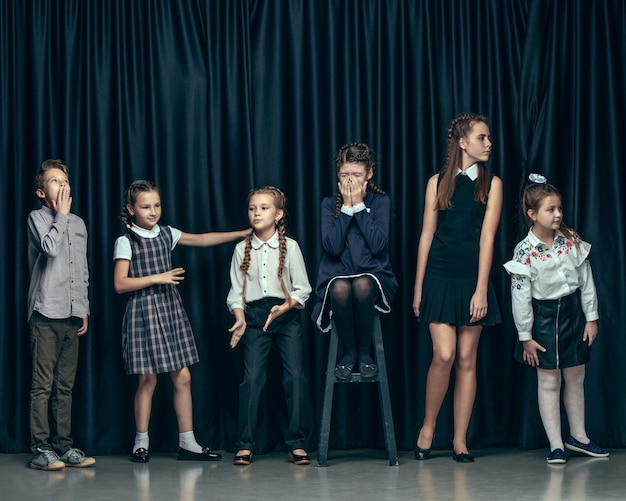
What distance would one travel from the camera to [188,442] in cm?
391

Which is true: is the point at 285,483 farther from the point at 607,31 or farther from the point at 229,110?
the point at 607,31

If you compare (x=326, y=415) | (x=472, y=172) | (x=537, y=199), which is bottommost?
(x=326, y=415)

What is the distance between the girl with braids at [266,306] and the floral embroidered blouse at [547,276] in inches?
35.0

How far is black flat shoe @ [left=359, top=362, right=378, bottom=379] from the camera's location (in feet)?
11.8

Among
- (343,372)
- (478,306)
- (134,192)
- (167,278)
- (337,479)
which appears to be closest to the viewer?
(337,479)

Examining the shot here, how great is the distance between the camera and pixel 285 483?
11.1ft

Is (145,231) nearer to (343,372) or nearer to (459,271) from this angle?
(343,372)

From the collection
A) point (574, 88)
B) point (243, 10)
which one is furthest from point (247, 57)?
point (574, 88)

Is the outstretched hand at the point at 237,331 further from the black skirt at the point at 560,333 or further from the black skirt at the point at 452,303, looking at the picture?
the black skirt at the point at 560,333

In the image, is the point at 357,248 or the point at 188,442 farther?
the point at 188,442

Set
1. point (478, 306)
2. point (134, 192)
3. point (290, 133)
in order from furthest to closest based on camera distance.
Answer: point (290, 133) → point (134, 192) → point (478, 306)

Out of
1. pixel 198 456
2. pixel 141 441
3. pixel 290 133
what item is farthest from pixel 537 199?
pixel 141 441

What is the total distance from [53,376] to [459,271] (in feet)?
5.90

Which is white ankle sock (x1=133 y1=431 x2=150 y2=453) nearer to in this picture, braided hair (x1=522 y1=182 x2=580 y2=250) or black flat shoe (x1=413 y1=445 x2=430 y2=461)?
black flat shoe (x1=413 y1=445 x2=430 y2=461)
